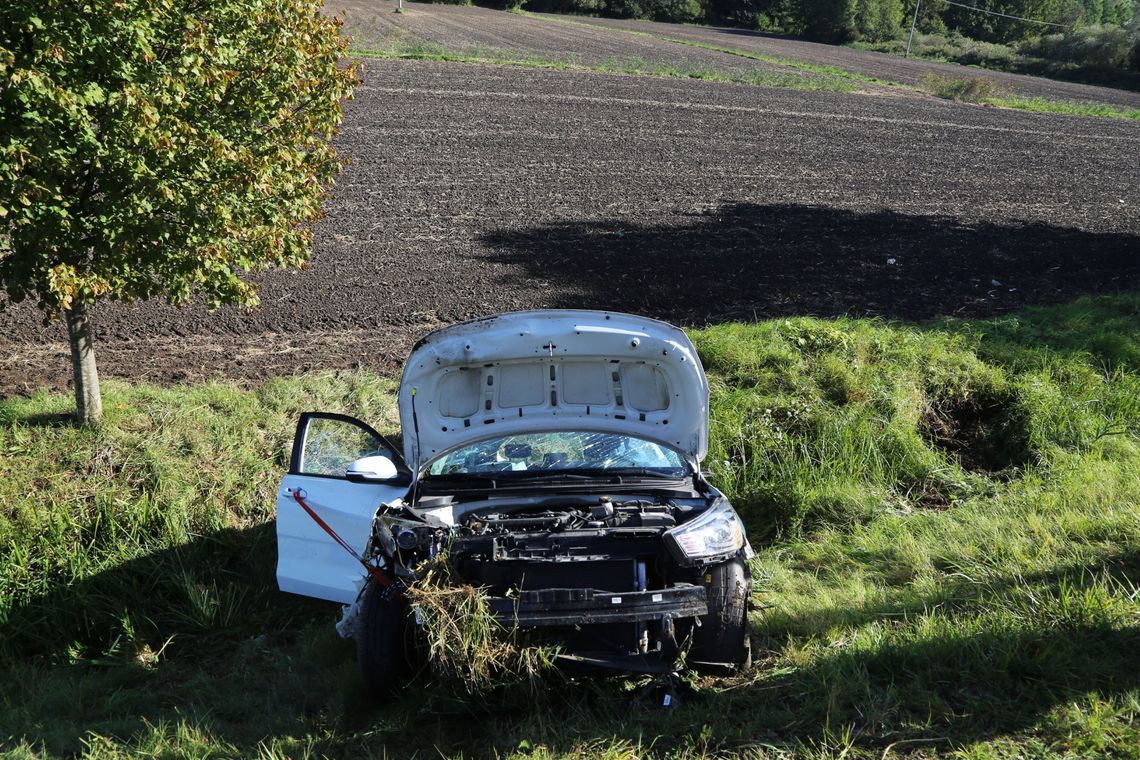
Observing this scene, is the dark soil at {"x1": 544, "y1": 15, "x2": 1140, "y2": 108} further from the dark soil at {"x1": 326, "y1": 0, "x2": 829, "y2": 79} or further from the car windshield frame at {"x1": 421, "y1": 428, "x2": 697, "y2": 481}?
the car windshield frame at {"x1": 421, "y1": 428, "x2": 697, "y2": 481}

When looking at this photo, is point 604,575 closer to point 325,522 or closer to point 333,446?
point 325,522

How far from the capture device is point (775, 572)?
605cm

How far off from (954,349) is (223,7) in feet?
23.7

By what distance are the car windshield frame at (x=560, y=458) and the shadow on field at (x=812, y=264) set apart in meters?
5.43

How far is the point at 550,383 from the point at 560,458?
430 mm

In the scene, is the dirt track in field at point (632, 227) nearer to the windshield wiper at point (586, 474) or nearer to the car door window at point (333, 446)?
the car door window at point (333, 446)

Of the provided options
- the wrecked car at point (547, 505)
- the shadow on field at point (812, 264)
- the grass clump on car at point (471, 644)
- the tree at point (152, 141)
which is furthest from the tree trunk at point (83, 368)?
the shadow on field at point (812, 264)

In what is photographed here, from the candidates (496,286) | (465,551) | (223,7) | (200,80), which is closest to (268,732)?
(465,551)

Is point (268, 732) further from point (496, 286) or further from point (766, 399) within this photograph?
point (496, 286)

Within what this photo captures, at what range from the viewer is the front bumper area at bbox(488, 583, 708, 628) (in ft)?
13.2

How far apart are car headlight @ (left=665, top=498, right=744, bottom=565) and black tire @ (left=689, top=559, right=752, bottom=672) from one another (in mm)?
88

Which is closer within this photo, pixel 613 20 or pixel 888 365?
pixel 888 365

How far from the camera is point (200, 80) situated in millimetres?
6066

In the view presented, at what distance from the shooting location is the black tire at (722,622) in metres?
4.32
